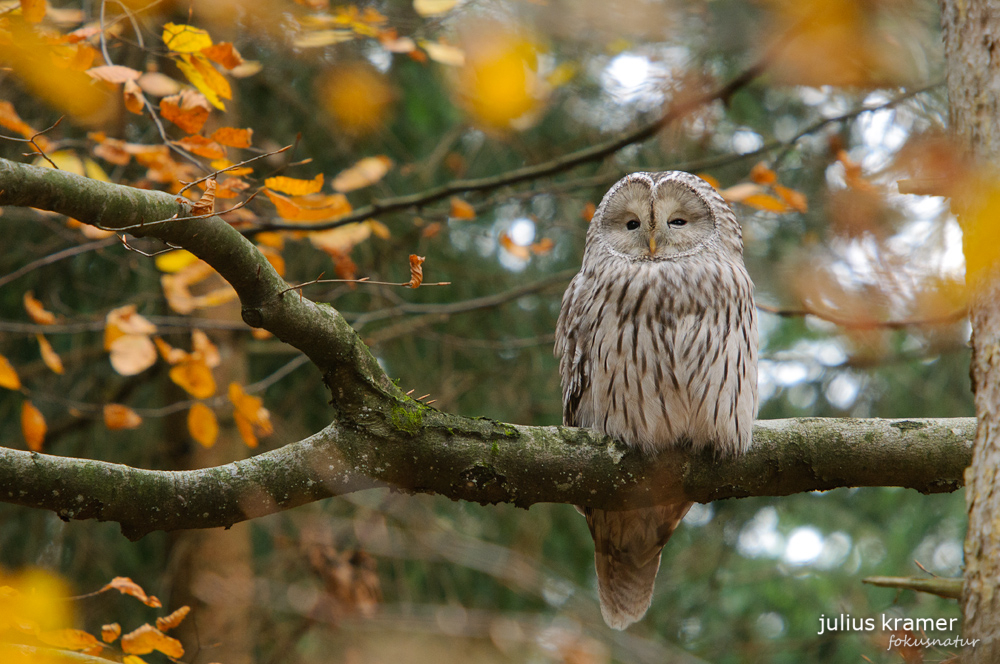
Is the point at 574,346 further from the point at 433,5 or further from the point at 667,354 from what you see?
the point at 433,5

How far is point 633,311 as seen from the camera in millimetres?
3275

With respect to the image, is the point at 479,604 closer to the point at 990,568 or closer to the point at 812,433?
the point at 812,433

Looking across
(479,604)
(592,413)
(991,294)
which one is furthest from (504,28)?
(479,604)

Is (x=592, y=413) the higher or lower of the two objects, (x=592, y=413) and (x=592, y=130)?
the lower

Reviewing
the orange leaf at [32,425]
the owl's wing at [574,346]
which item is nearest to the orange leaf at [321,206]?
the owl's wing at [574,346]

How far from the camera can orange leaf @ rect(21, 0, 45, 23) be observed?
232cm

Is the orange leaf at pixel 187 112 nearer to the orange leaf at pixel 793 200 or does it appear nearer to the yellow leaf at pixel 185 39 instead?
the yellow leaf at pixel 185 39

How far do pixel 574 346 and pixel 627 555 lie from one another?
0.99m

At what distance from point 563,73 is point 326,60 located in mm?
1314

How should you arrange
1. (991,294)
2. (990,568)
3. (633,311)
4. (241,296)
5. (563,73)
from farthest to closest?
(563,73) < (633,311) < (241,296) < (991,294) < (990,568)

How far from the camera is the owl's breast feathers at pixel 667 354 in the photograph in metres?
3.00

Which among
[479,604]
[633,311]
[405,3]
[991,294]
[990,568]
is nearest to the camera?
[990,568]

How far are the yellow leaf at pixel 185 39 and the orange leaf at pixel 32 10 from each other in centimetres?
35

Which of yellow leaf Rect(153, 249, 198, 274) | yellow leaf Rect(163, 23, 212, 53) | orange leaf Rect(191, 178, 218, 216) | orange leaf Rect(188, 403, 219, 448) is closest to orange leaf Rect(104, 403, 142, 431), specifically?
orange leaf Rect(188, 403, 219, 448)
